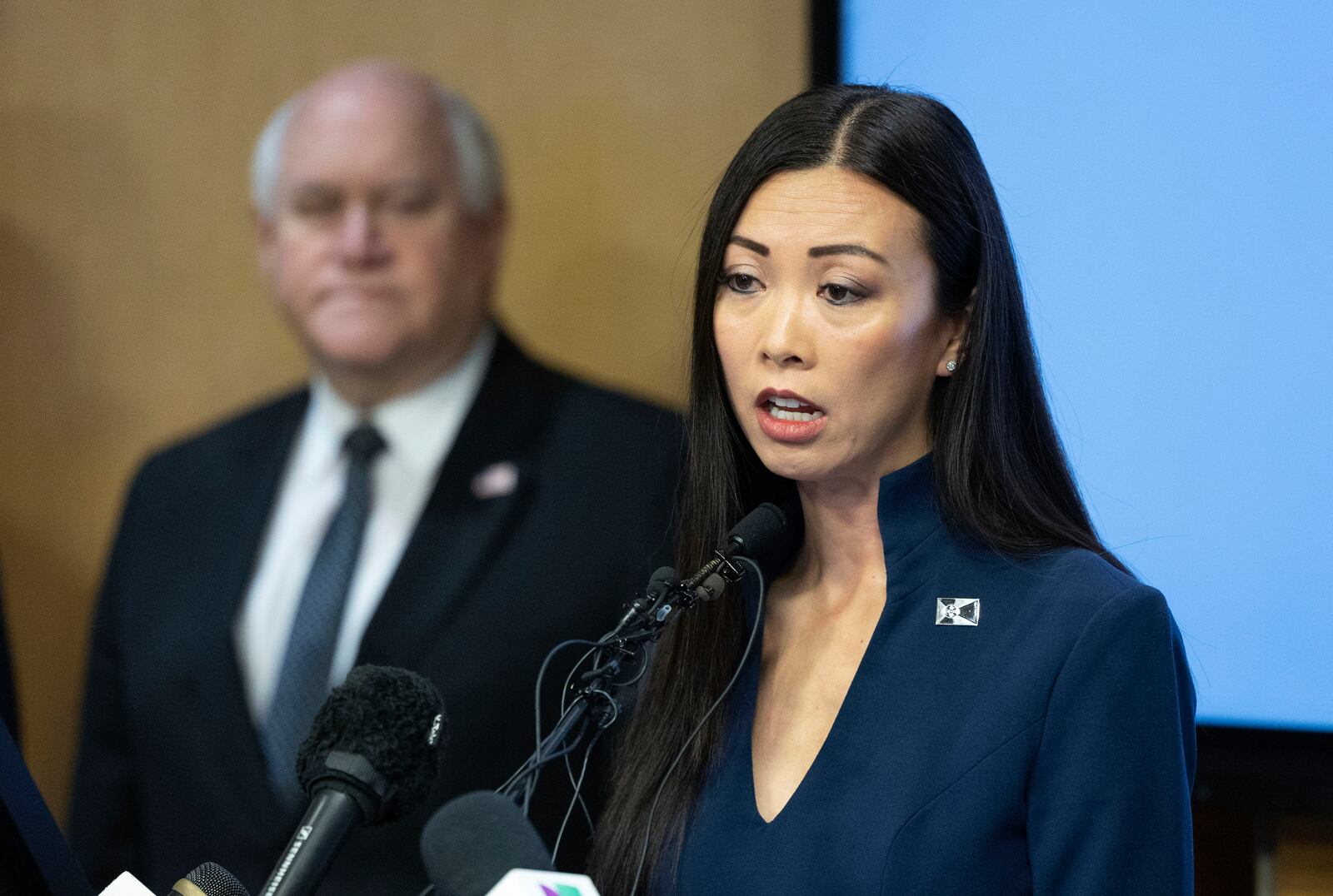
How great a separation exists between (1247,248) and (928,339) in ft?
2.74

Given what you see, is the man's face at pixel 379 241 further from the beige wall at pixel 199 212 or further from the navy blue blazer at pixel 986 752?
the navy blue blazer at pixel 986 752

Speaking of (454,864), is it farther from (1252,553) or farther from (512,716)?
(1252,553)

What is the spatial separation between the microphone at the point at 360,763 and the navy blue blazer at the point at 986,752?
51 cm

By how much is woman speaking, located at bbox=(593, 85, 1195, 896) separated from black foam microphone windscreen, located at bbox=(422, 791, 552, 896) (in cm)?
33

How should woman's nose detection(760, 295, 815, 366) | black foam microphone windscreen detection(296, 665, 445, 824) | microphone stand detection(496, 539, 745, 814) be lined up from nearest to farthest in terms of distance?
black foam microphone windscreen detection(296, 665, 445, 824)
microphone stand detection(496, 539, 745, 814)
woman's nose detection(760, 295, 815, 366)

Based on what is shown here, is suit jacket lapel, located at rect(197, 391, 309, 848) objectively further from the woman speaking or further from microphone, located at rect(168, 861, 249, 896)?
microphone, located at rect(168, 861, 249, 896)

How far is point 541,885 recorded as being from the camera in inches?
35.8

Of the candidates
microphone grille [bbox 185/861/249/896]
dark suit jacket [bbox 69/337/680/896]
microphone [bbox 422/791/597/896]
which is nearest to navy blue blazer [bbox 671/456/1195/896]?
microphone [bbox 422/791/597/896]

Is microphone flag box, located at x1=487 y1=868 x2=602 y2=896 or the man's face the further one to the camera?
the man's face

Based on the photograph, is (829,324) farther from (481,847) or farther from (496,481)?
(496,481)

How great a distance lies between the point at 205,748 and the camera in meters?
2.69

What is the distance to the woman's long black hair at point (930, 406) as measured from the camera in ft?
5.12

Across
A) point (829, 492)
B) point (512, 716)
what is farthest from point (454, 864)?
point (512, 716)

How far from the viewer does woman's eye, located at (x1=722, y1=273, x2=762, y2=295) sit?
63.4 inches
